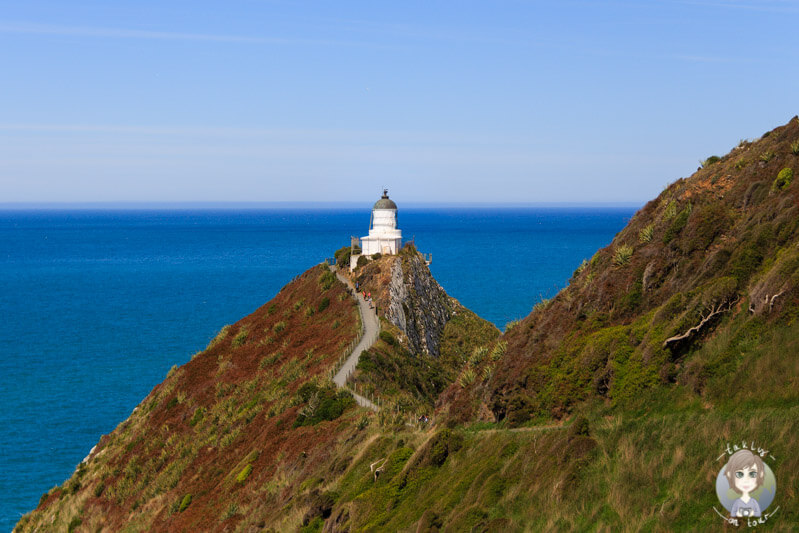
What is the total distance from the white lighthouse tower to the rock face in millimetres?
2208

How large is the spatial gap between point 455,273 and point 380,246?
86.5m

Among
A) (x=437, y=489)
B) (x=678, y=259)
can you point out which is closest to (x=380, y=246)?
(x=678, y=259)

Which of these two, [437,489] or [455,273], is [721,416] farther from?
[455,273]

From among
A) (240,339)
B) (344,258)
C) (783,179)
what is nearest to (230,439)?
(240,339)

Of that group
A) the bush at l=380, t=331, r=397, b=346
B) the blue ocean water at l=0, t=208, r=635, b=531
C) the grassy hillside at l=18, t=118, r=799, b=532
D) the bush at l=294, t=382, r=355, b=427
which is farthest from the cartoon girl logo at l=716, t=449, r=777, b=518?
the bush at l=380, t=331, r=397, b=346

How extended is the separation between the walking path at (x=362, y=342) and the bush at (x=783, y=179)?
1830 cm

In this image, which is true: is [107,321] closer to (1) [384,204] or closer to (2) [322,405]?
(1) [384,204]

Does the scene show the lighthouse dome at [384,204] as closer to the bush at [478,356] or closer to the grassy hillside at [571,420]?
the grassy hillside at [571,420]

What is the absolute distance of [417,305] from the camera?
5631 centimetres

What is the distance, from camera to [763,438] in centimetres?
1296

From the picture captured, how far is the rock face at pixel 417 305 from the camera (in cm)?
5147

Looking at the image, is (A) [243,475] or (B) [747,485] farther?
(A) [243,475]

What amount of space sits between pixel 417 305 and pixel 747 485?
46.5 metres

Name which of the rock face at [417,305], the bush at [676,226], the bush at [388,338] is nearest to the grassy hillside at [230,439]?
the bush at [388,338]
